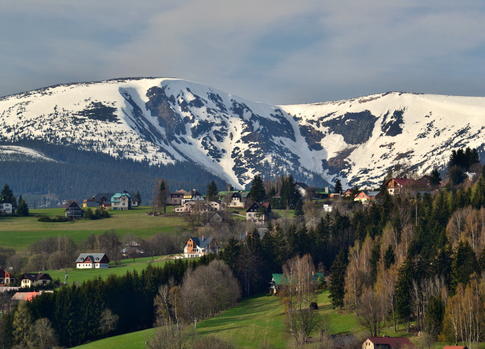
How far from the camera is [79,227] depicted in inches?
6939

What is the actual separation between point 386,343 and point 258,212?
96950 millimetres

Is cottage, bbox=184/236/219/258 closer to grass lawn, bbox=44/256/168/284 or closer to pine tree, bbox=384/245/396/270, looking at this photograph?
grass lawn, bbox=44/256/168/284

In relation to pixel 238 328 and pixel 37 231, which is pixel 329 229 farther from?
pixel 37 231

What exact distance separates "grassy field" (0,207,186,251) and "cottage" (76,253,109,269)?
45.6 feet

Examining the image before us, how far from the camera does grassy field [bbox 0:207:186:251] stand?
162m

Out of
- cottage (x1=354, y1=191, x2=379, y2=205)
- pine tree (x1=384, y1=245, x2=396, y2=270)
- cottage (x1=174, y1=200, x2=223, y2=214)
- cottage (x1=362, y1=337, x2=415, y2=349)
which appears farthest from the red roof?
cottage (x1=174, y1=200, x2=223, y2=214)

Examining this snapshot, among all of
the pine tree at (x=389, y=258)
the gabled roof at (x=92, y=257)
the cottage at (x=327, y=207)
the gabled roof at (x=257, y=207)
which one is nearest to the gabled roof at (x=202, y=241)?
the gabled roof at (x=92, y=257)

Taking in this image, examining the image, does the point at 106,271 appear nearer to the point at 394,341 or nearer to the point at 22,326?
the point at 22,326

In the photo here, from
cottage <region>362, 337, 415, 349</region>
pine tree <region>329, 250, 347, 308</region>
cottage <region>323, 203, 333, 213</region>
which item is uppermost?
cottage <region>323, 203, 333, 213</region>

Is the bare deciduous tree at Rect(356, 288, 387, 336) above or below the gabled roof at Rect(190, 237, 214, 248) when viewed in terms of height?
below

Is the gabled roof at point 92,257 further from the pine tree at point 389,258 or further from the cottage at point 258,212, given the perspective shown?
the pine tree at point 389,258

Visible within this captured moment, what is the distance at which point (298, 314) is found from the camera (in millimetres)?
94938

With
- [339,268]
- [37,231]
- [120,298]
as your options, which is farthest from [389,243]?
[37,231]

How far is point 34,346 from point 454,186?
68721mm
